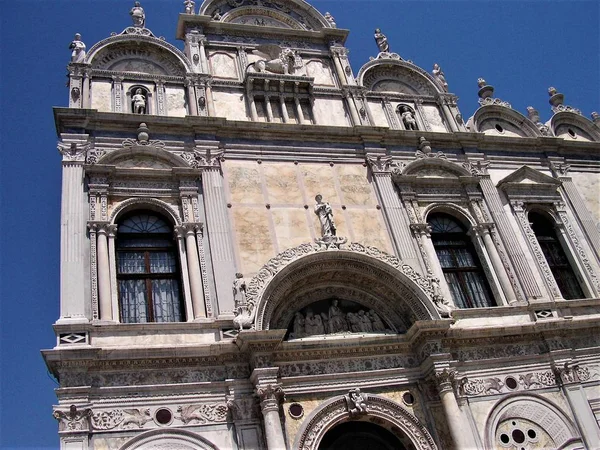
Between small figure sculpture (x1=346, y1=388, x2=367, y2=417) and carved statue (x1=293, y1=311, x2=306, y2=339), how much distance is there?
5.30 ft

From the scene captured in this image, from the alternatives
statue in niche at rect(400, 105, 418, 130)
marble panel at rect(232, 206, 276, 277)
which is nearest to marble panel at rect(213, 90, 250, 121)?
marble panel at rect(232, 206, 276, 277)

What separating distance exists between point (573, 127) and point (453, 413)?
1199 cm

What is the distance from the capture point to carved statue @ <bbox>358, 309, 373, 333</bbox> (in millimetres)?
13539

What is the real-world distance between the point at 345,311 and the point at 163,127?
237 inches

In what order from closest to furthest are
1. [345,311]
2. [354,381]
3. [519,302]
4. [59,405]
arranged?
[59,405], [354,381], [345,311], [519,302]

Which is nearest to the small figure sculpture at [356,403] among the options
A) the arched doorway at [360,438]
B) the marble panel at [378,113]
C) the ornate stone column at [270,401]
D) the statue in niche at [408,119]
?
the arched doorway at [360,438]

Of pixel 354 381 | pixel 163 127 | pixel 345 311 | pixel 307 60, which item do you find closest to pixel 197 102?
pixel 163 127

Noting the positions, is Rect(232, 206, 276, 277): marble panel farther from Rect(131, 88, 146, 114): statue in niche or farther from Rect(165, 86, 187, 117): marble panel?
Rect(131, 88, 146, 114): statue in niche

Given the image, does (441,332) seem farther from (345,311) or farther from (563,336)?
(563,336)

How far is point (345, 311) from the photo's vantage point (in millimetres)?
13859

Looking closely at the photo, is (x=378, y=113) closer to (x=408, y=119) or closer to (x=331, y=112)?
(x=408, y=119)

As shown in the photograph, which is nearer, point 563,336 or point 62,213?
point 62,213

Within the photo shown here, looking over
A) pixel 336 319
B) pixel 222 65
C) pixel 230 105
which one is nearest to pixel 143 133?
pixel 230 105

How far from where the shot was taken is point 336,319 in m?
13.6
